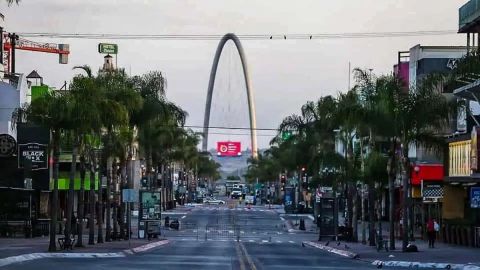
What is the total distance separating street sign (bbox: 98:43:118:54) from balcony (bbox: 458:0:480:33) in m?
71.9

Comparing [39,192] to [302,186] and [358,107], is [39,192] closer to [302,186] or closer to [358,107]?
[358,107]

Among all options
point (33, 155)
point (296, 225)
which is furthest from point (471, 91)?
point (296, 225)

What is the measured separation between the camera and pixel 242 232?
9525cm

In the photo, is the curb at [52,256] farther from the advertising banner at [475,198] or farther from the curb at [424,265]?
the advertising banner at [475,198]

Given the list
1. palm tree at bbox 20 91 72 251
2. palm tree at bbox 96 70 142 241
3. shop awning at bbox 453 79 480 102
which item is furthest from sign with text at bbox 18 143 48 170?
shop awning at bbox 453 79 480 102

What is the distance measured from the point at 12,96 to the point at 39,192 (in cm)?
902

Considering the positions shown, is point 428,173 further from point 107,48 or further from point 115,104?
point 107,48

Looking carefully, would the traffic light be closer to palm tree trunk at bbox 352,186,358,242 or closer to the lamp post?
the lamp post

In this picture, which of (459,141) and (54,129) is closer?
(54,129)

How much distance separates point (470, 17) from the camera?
76.9 m

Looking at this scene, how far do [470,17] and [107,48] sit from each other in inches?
3059

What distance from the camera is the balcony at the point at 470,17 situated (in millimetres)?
74531

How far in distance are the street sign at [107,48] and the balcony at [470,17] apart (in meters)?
71.9

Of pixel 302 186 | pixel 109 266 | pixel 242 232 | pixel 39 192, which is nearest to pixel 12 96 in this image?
pixel 39 192
